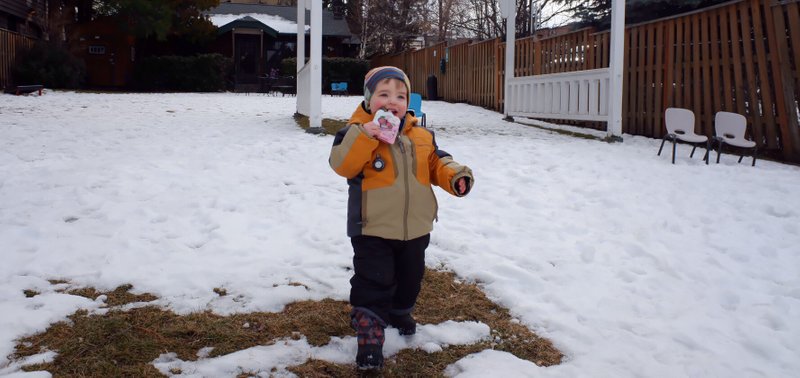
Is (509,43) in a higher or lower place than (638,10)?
lower

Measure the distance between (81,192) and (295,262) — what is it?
2.42 metres

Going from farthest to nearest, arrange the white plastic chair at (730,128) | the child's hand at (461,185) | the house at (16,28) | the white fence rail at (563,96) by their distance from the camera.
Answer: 1. the house at (16,28)
2. the white fence rail at (563,96)
3. the white plastic chair at (730,128)
4. the child's hand at (461,185)

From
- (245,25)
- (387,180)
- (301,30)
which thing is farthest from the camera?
(245,25)

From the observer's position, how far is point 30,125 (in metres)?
8.97

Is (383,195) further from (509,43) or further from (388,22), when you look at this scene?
(388,22)

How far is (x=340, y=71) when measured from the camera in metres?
25.8

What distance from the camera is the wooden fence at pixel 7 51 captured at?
1723cm

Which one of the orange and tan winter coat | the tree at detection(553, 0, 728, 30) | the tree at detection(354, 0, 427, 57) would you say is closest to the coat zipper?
the orange and tan winter coat

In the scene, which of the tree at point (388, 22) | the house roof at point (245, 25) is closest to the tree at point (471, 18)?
the tree at point (388, 22)

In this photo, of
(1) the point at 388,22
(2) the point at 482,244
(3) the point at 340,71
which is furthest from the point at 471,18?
(2) the point at 482,244

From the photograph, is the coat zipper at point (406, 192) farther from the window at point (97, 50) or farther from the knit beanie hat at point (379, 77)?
the window at point (97, 50)

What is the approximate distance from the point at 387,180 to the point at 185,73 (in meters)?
22.6

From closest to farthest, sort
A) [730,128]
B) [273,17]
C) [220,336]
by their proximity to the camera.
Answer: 1. [220,336]
2. [730,128]
3. [273,17]

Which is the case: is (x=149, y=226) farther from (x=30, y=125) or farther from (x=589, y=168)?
(x=30, y=125)
